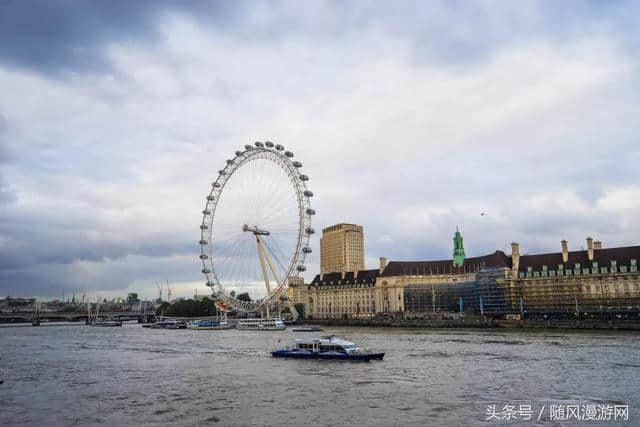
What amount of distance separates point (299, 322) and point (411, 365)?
333 feet

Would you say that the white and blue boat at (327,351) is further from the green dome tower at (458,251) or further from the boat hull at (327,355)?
the green dome tower at (458,251)

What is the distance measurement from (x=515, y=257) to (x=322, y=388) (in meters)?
90.4

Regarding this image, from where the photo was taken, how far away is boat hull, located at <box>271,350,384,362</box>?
142 ft

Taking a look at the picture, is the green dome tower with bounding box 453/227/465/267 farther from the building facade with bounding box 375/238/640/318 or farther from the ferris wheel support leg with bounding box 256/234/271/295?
the ferris wheel support leg with bounding box 256/234/271/295

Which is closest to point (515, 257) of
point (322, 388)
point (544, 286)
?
point (544, 286)

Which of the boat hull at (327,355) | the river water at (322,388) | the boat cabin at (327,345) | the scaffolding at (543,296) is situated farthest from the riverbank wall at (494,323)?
the boat hull at (327,355)

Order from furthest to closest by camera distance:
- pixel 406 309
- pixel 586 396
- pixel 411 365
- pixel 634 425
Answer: pixel 406 309, pixel 411 365, pixel 586 396, pixel 634 425

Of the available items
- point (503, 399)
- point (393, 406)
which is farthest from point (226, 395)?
point (503, 399)

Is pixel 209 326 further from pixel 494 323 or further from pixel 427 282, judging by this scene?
pixel 494 323

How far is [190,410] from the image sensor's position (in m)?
25.5

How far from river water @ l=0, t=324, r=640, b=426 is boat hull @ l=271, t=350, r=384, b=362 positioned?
1149 millimetres

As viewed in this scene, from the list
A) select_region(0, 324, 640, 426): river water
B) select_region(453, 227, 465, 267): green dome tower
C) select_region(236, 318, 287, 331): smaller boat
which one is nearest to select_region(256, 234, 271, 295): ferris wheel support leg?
select_region(236, 318, 287, 331): smaller boat

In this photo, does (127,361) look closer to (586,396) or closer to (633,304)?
(586,396)

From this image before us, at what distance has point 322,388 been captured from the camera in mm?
30938
